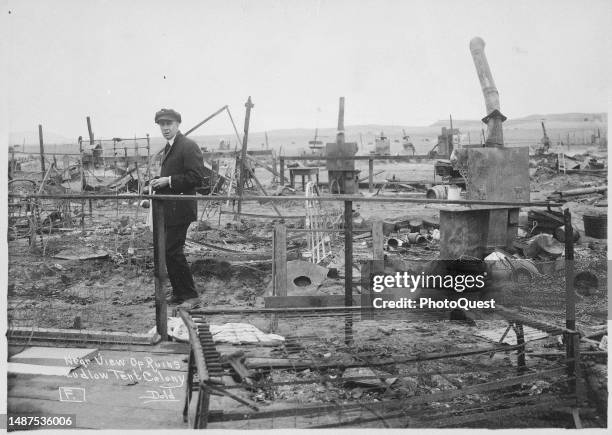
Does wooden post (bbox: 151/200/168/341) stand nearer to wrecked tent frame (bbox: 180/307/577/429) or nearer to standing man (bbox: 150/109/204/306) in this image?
wrecked tent frame (bbox: 180/307/577/429)

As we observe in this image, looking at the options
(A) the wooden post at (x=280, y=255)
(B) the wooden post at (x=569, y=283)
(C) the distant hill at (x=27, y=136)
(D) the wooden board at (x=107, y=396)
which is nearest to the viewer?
(D) the wooden board at (x=107, y=396)

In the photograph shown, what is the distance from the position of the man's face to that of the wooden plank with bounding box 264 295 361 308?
1966 mm

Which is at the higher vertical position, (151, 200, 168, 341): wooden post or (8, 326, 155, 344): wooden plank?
(151, 200, 168, 341): wooden post

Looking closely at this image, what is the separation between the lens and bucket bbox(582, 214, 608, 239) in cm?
1028

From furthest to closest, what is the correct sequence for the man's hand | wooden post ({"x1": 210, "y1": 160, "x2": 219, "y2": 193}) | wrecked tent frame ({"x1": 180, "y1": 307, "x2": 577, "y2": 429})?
wooden post ({"x1": 210, "y1": 160, "x2": 219, "y2": 193})
the man's hand
wrecked tent frame ({"x1": 180, "y1": 307, "x2": 577, "y2": 429})

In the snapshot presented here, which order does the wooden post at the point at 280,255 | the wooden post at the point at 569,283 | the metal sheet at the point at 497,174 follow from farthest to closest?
the metal sheet at the point at 497,174, the wooden post at the point at 280,255, the wooden post at the point at 569,283

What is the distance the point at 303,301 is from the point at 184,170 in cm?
179

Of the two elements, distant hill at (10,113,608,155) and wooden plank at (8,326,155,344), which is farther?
distant hill at (10,113,608,155)

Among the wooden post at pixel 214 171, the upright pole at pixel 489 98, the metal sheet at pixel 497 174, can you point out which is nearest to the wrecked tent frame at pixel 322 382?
the metal sheet at pixel 497 174

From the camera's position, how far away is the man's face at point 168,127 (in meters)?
5.79

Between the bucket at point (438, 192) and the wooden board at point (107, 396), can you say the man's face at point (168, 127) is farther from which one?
the bucket at point (438, 192)

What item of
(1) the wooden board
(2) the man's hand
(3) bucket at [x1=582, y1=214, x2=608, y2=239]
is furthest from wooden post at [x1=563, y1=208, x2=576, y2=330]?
(3) bucket at [x1=582, y1=214, x2=608, y2=239]

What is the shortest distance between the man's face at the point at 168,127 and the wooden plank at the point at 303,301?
77.4 inches

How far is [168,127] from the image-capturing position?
5805mm
